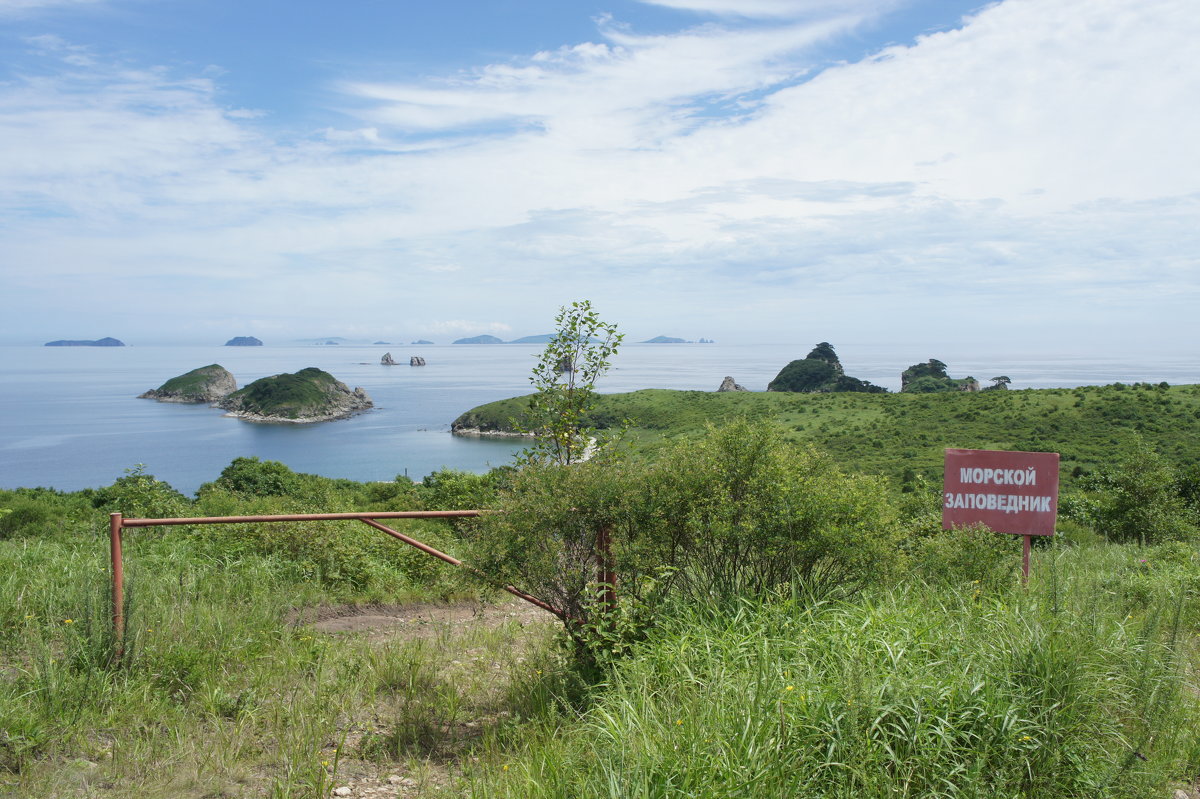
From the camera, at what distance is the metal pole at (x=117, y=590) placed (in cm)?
466

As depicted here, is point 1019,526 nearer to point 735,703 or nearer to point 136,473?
point 735,703

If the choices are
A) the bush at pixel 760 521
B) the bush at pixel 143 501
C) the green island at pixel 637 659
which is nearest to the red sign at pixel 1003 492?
the green island at pixel 637 659

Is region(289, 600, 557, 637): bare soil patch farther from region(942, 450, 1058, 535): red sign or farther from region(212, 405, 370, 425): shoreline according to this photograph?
region(212, 405, 370, 425): shoreline

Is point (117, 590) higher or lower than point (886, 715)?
higher

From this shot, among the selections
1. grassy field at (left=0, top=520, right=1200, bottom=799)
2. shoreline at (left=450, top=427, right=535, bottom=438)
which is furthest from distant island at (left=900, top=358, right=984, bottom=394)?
grassy field at (left=0, top=520, right=1200, bottom=799)

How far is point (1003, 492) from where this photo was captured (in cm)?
644

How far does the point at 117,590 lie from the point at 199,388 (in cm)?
16651

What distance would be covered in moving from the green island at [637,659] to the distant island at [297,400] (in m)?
125

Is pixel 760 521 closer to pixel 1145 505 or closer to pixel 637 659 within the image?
pixel 637 659

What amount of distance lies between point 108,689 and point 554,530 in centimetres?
257

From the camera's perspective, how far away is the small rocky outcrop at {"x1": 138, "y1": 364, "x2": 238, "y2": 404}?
152 meters

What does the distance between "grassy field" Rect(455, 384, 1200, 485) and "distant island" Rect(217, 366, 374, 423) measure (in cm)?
6811

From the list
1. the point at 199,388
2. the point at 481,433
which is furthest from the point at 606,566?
the point at 199,388

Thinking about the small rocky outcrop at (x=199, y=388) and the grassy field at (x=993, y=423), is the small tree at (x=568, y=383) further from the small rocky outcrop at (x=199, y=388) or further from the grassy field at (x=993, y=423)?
the small rocky outcrop at (x=199, y=388)
